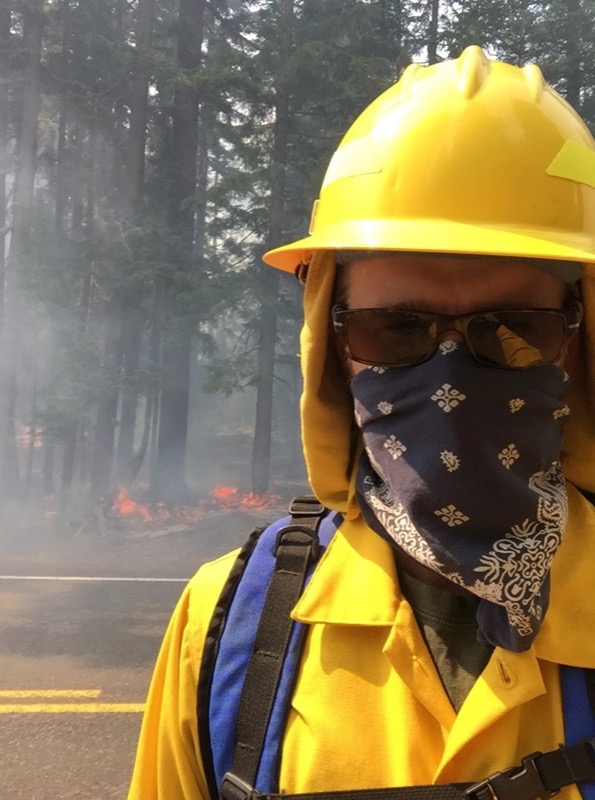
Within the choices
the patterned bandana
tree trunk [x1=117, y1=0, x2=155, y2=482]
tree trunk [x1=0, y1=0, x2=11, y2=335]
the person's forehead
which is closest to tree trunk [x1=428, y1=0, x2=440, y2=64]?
tree trunk [x1=117, y1=0, x2=155, y2=482]

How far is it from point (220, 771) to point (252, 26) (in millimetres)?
17798

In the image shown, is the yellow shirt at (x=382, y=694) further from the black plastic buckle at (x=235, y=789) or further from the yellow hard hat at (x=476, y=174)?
the yellow hard hat at (x=476, y=174)

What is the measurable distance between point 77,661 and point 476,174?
538 cm

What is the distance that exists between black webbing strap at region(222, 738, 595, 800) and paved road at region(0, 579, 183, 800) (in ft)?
11.0

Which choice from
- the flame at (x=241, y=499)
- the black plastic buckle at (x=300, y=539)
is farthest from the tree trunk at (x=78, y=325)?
the black plastic buckle at (x=300, y=539)

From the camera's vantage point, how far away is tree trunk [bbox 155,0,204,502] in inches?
578

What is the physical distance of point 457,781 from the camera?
1107 millimetres

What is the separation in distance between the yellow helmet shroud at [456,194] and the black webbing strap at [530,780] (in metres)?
0.52

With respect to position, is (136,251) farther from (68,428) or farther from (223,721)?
(223,721)

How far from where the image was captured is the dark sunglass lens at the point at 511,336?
4.20ft

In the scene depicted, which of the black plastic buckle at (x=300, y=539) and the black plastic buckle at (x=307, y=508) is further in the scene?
the black plastic buckle at (x=307, y=508)

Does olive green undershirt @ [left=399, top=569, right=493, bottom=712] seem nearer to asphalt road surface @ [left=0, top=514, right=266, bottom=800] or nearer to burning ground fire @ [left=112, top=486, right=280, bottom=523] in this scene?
asphalt road surface @ [left=0, top=514, right=266, bottom=800]

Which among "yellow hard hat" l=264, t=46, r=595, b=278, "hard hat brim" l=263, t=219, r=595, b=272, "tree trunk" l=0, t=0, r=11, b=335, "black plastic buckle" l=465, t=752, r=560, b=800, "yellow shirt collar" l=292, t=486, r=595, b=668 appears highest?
"tree trunk" l=0, t=0, r=11, b=335

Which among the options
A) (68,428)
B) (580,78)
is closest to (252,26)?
(580,78)
